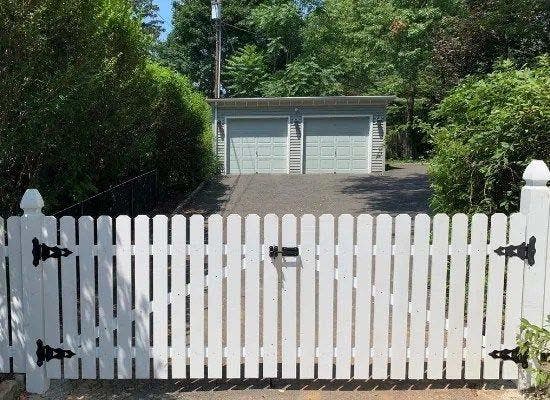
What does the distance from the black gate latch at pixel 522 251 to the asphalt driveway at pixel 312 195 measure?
23.4 feet

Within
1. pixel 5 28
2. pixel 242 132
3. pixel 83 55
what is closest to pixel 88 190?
pixel 83 55

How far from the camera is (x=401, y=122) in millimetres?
27312

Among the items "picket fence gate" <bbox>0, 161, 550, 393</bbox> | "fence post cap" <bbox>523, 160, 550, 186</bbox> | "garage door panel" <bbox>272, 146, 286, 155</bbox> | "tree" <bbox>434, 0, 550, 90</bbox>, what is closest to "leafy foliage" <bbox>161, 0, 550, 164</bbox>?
"tree" <bbox>434, 0, 550, 90</bbox>

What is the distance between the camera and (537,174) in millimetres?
3480

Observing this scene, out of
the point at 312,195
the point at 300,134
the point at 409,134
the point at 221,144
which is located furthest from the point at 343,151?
the point at 409,134

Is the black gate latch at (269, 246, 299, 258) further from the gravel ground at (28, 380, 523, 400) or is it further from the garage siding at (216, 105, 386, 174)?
the garage siding at (216, 105, 386, 174)

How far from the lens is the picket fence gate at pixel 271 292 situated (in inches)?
138

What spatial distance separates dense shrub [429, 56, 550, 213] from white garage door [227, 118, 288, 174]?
1402 centimetres

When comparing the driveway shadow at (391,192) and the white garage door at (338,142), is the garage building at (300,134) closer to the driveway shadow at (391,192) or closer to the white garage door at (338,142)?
the white garage door at (338,142)

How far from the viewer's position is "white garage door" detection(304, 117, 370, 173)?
18.7m

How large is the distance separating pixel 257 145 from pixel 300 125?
171 centimetres

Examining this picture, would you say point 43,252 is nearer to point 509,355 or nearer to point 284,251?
point 284,251

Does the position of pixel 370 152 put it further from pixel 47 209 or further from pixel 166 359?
pixel 166 359

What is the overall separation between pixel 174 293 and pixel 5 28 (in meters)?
2.61
